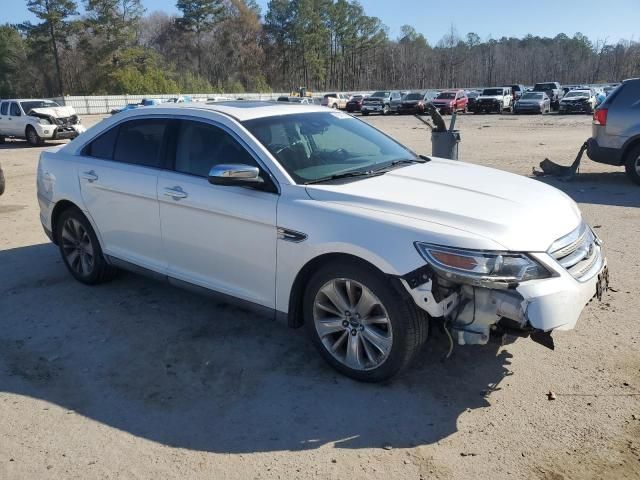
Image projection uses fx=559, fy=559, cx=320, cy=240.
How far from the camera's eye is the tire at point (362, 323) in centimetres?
326

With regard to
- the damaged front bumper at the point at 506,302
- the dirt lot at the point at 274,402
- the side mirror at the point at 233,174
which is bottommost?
the dirt lot at the point at 274,402

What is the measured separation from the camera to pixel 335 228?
3.39 m

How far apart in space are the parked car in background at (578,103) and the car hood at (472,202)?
37.0 meters

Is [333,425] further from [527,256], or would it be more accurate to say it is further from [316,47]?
[316,47]

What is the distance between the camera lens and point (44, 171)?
217 inches

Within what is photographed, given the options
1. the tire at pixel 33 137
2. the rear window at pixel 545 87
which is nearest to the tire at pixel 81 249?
the tire at pixel 33 137

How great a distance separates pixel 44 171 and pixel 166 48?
87094 mm

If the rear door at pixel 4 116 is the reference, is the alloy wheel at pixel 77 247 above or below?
below

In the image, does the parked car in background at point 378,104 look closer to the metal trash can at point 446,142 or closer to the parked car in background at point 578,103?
the parked car in background at point 578,103

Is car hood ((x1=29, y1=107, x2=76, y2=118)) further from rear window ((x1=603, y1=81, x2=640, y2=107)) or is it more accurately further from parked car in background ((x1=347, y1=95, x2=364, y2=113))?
parked car in background ((x1=347, y1=95, x2=364, y2=113))

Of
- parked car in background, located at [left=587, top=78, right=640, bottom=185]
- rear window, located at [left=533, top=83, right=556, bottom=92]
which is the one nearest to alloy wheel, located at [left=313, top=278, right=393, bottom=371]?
parked car in background, located at [left=587, top=78, right=640, bottom=185]

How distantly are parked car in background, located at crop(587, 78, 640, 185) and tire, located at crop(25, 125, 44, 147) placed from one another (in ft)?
62.2

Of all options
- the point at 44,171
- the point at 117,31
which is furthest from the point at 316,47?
the point at 44,171

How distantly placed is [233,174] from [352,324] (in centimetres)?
123
